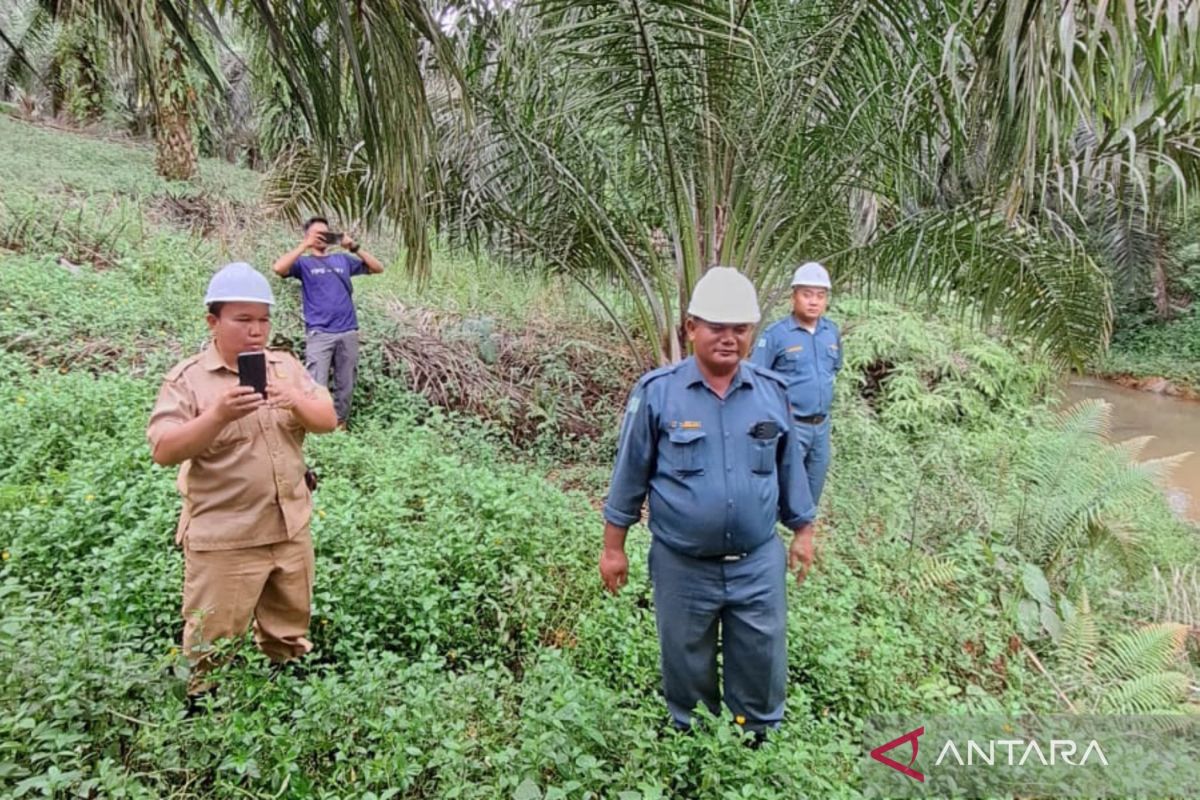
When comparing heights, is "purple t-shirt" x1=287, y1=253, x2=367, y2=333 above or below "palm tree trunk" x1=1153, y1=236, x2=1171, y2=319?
below

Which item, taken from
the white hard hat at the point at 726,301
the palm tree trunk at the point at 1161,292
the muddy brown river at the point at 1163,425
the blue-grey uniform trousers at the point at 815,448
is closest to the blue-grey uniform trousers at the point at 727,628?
the white hard hat at the point at 726,301

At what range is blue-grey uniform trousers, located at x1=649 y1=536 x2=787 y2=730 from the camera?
220 centimetres

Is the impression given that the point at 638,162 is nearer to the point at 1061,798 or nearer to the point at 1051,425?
the point at 1061,798

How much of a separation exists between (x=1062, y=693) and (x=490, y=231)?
4486mm

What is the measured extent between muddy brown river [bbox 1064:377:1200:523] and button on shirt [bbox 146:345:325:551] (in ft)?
28.0

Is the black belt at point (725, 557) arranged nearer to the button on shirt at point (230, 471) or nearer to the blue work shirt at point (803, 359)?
the button on shirt at point (230, 471)

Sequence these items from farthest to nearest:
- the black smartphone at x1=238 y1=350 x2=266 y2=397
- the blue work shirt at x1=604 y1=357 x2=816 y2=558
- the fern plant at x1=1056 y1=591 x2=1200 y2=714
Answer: the fern plant at x1=1056 y1=591 x2=1200 y2=714
the blue work shirt at x1=604 y1=357 x2=816 y2=558
the black smartphone at x1=238 y1=350 x2=266 y2=397

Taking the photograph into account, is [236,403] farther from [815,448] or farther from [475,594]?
[815,448]

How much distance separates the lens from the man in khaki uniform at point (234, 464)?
6.67 ft

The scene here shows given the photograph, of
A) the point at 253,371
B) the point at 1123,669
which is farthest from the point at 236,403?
the point at 1123,669

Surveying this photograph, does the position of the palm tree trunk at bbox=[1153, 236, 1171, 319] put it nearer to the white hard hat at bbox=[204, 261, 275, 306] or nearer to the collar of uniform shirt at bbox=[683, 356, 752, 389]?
the collar of uniform shirt at bbox=[683, 356, 752, 389]

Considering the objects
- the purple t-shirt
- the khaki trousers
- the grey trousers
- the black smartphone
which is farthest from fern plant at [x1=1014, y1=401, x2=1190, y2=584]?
the purple t-shirt

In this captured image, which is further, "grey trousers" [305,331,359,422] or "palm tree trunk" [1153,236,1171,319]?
"palm tree trunk" [1153,236,1171,319]

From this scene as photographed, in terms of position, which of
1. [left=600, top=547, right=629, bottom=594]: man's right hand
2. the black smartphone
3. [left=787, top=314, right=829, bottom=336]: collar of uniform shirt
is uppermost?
[left=787, top=314, right=829, bottom=336]: collar of uniform shirt
